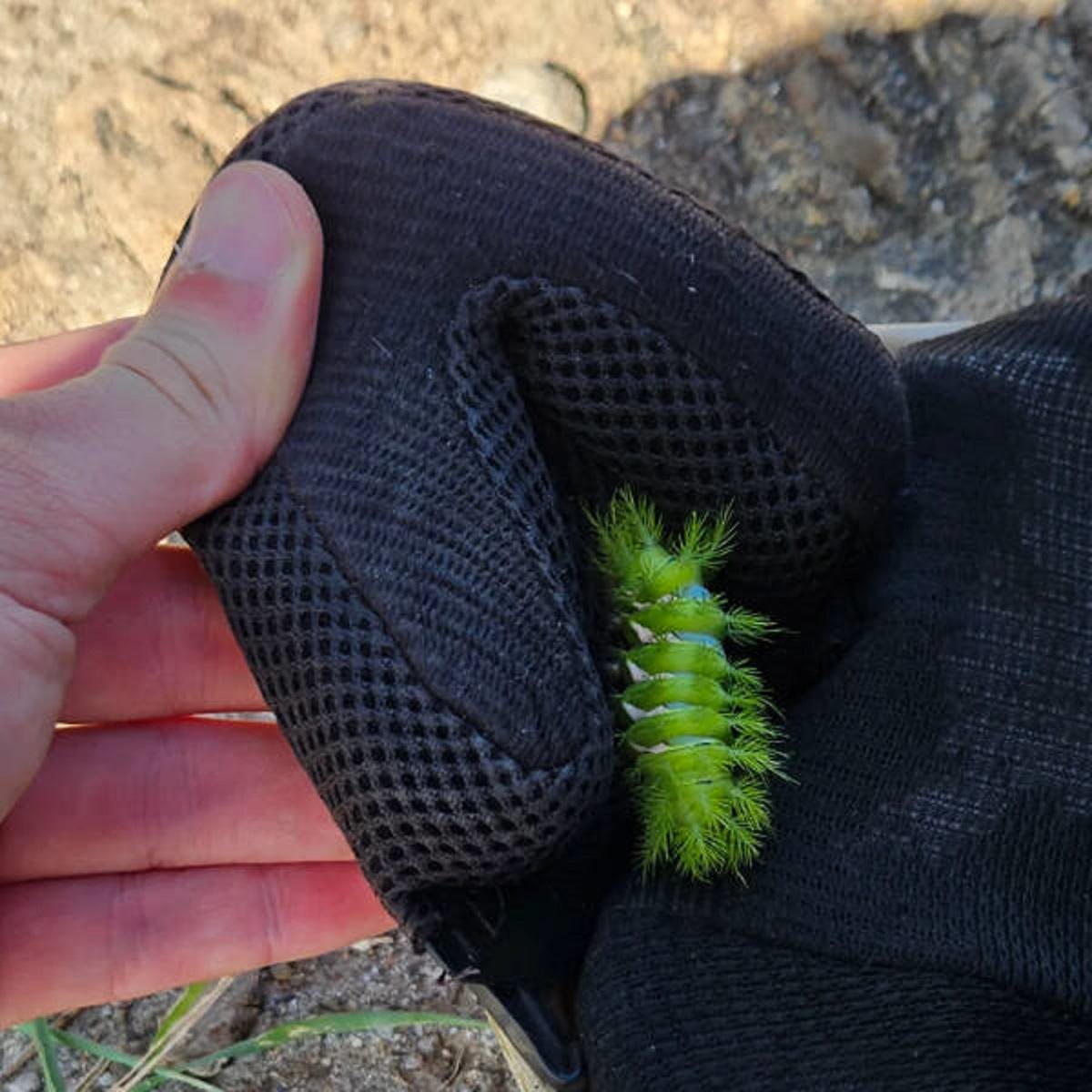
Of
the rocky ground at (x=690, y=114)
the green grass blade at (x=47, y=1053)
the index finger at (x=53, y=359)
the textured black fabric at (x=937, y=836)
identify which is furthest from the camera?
the rocky ground at (x=690, y=114)

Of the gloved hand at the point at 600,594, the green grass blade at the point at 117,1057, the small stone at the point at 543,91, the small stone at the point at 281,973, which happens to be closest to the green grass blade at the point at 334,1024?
the green grass blade at the point at 117,1057

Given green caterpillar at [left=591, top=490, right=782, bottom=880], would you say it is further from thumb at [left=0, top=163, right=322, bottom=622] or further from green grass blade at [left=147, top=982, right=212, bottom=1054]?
green grass blade at [left=147, top=982, right=212, bottom=1054]

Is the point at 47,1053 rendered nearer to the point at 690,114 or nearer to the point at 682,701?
the point at 682,701

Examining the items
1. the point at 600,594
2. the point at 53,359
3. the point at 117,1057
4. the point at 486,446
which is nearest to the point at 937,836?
the point at 600,594

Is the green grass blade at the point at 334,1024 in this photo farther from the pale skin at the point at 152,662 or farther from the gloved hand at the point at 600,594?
the gloved hand at the point at 600,594

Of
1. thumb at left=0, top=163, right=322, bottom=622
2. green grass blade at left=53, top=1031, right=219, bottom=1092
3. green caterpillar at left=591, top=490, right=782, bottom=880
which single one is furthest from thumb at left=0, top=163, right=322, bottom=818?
green grass blade at left=53, top=1031, right=219, bottom=1092

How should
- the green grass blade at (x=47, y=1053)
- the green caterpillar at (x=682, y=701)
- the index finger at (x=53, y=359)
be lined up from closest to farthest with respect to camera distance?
1. the green caterpillar at (x=682, y=701)
2. the index finger at (x=53, y=359)
3. the green grass blade at (x=47, y=1053)
